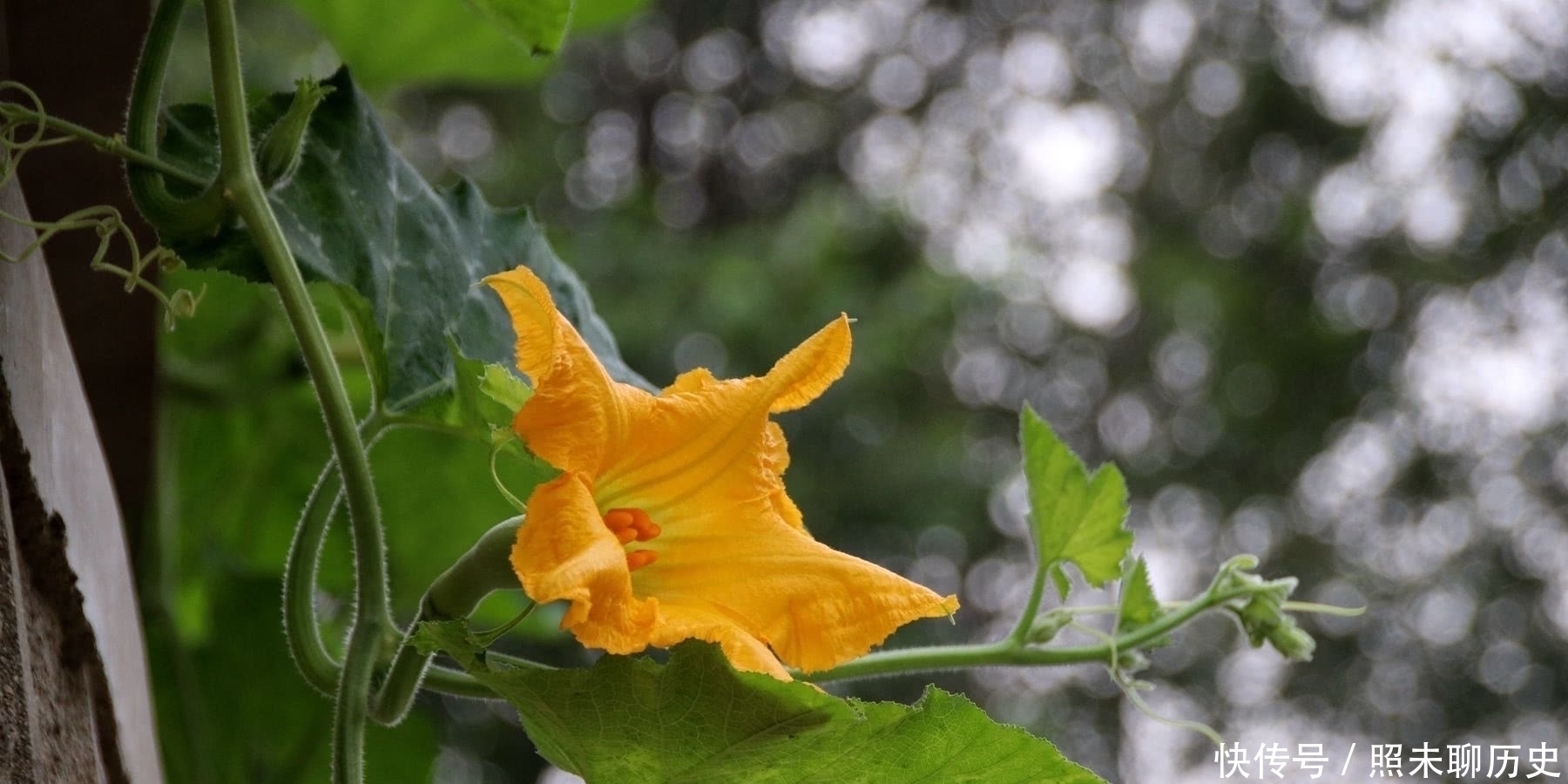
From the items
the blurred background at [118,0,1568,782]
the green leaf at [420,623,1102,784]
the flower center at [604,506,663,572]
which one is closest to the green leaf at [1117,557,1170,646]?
the green leaf at [420,623,1102,784]

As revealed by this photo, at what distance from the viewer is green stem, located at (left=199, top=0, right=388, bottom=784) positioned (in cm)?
58

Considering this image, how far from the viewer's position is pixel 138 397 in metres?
0.83

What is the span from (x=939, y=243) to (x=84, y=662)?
20.9 feet

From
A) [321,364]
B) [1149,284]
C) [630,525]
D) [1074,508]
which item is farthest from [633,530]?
[1149,284]

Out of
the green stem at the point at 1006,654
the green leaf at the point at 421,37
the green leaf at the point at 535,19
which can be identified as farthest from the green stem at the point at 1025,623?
the green leaf at the point at 421,37

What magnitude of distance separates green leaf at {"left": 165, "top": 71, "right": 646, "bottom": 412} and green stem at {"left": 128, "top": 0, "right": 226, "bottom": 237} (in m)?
0.01

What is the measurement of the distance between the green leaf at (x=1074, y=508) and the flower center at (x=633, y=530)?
0.33m

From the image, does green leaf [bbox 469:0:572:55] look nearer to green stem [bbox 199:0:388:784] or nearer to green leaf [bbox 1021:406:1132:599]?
green stem [bbox 199:0:388:784]

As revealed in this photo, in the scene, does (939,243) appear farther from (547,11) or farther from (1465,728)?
(547,11)

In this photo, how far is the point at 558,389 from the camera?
1.64 feet

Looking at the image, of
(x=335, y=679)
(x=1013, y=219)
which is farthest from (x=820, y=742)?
(x=1013, y=219)

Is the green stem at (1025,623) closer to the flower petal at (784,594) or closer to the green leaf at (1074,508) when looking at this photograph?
the green leaf at (1074,508)

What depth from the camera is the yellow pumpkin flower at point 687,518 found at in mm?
482

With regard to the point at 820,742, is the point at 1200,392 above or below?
above
